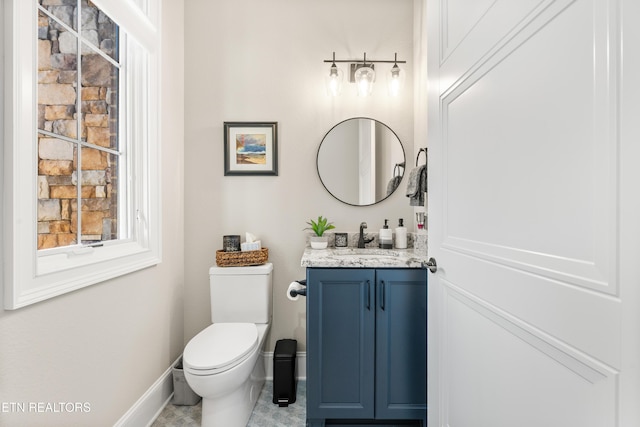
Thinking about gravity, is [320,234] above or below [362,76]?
below

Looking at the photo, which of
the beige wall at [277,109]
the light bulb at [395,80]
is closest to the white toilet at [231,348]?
the beige wall at [277,109]

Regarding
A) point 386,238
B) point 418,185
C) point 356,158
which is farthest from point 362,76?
point 386,238

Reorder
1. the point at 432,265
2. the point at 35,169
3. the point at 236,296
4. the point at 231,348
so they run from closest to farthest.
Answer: the point at 35,169 < the point at 432,265 < the point at 231,348 < the point at 236,296

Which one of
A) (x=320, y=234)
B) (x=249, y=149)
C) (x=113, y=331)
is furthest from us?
(x=249, y=149)

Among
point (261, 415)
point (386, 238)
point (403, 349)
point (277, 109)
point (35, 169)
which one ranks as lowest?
point (261, 415)

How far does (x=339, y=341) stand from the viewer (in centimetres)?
161

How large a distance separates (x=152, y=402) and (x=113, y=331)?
1.92 ft

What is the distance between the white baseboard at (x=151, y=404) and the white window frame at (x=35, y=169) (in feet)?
2.26

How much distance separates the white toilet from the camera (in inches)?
57.9

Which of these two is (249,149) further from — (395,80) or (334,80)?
(395,80)

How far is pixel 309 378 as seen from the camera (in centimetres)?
160

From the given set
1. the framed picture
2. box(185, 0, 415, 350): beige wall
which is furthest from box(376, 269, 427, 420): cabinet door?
the framed picture

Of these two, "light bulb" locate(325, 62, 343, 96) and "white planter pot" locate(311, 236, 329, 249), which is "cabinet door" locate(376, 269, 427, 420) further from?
"light bulb" locate(325, 62, 343, 96)

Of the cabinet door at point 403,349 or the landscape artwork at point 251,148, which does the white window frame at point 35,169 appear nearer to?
the landscape artwork at point 251,148
